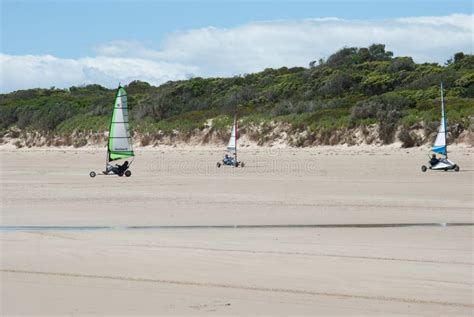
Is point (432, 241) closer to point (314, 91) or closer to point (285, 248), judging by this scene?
point (285, 248)

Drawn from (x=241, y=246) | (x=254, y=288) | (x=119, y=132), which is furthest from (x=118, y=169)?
(x=254, y=288)

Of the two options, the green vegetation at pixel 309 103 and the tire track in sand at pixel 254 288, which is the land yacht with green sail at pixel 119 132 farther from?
the tire track in sand at pixel 254 288

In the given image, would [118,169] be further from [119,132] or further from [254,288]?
[254,288]

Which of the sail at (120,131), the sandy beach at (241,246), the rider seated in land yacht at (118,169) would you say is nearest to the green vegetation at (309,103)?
the sail at (120,131)

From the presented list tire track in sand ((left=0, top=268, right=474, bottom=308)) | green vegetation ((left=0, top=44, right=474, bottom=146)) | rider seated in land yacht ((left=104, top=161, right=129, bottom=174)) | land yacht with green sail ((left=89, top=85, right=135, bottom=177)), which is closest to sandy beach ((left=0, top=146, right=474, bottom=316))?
tire track in sand ((left=0, top=268, right=474, bottom=308))

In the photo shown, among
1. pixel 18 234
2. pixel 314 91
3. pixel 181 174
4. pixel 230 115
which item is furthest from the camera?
pixel 314 91

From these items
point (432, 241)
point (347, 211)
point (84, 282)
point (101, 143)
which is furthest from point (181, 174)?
point (101, 143)

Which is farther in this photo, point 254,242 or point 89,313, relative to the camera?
point 254,242

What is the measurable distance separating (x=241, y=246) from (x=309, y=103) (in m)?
38.3

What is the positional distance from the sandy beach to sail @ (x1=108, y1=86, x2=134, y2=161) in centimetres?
603

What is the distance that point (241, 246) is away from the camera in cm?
1122

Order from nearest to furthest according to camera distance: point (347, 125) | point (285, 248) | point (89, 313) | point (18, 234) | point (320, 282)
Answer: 1. point (89, 313)
2. point (320, 282)
3. point (285, 248)
4. point (18, 234)
5. point (347, 125)

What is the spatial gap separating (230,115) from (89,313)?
4168 cm

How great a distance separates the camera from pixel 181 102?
60000 mm
